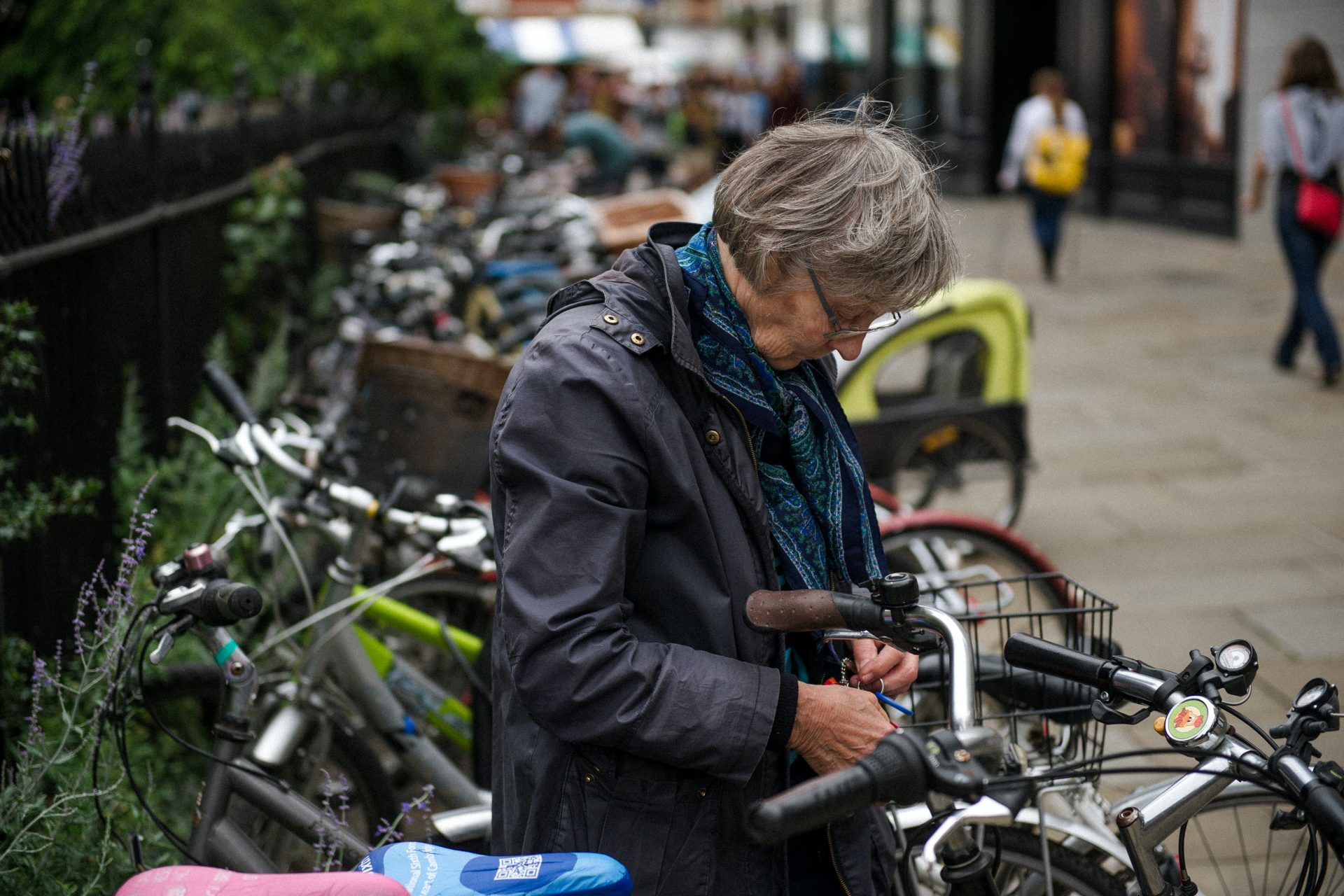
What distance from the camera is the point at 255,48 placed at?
414 inches

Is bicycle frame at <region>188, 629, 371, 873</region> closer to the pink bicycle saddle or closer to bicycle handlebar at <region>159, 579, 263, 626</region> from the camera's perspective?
bicycle handlebar at <region>159, 579, 263, 626</region>

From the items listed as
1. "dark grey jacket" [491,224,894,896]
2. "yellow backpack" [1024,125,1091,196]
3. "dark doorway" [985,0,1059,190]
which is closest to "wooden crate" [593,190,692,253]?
"yellow backpack" [1024,125,1091,196]

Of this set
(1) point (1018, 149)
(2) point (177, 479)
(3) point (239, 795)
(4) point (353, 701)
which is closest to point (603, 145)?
(1) point (1018, 149)

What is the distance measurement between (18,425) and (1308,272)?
7143 millimetres

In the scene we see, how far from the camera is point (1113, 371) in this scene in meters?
8.41

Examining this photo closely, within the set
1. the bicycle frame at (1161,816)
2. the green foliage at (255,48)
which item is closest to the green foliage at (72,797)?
the bicycle frame at (1161,816)

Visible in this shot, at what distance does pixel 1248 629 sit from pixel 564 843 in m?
3.50

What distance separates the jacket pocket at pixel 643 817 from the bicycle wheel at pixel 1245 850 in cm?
96

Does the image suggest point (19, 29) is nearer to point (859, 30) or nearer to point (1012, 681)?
point (1012, 681)

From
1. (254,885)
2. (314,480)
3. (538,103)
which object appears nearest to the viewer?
(254,885)

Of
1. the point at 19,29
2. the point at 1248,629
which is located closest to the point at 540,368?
the point at 1248,629

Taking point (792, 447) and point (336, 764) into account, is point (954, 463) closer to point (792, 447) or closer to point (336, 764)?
point (336, 764)

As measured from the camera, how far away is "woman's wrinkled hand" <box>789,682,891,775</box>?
5.52ft

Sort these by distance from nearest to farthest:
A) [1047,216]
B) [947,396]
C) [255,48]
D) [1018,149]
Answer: [947,396] → [255,48] → [1018,149] → [1047,216]
